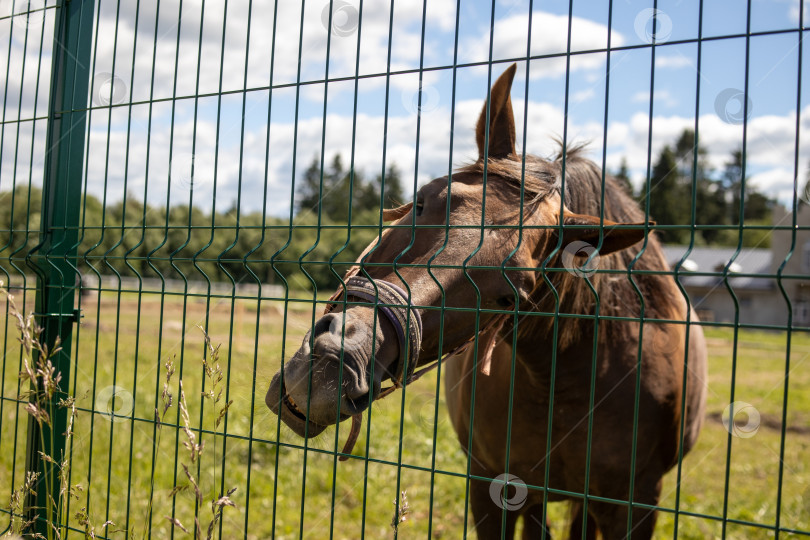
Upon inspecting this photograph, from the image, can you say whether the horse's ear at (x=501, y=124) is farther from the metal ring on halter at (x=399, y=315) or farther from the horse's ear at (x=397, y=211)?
the metal ring on halter at (x=399, y=315)

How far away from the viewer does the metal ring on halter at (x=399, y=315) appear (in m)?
1.89

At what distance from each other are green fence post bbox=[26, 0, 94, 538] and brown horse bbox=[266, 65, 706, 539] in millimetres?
1514

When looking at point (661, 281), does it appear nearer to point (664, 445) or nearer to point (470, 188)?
point (664, 445)

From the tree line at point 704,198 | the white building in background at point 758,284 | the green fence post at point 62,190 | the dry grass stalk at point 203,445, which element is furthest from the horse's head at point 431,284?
the tree line at point 704,198

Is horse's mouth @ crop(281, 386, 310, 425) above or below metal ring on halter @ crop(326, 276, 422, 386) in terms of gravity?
below

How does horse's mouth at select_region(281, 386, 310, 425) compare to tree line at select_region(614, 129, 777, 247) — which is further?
tree line at select_region(614, 129, 777, 247)

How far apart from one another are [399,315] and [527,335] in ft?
3.19

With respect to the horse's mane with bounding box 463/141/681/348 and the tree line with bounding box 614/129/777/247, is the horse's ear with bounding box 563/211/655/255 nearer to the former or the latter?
the horse's mane with bounding box 463/141/681/348

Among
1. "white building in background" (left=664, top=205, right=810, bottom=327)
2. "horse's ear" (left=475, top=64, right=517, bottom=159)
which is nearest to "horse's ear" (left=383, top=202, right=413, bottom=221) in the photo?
"horse's ear" (left=475, top=64, right=517, bottom=159)

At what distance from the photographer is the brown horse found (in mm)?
1790

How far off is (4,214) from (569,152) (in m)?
19.8

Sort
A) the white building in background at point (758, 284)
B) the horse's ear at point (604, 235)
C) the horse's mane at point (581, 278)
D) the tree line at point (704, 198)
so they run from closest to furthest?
the horse's ear at point (604, 235), the horse's mane at point (581, 278), the white building in background at point (758, 284), the tree line at point (704, 198)

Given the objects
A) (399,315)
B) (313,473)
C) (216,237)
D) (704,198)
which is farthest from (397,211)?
(704,198)

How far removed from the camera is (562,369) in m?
2.84
